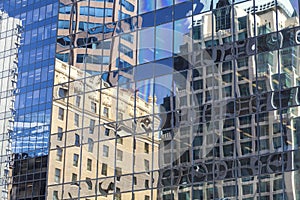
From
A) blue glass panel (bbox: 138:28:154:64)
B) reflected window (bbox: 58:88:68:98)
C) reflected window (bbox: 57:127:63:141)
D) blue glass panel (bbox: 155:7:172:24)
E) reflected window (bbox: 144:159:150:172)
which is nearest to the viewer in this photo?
reflected window (bbox: 144:159:150:172)

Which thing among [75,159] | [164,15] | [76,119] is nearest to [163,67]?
[164,15]

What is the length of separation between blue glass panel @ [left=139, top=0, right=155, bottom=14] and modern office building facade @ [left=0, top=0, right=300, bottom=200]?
0.22 feet

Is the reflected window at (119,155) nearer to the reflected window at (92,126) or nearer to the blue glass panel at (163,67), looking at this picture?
the reflected window at (92,126)

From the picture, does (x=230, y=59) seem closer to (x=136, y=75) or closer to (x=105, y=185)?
(x=136, y=75)

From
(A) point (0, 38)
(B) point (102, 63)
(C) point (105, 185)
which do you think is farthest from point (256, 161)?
(A) point (0, 38)

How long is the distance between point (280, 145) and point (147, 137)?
316 inches

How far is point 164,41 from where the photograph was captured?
38.6m

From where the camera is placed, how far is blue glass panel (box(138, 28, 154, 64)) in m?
39.1

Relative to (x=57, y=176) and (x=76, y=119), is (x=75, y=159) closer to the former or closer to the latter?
(x=57, y=176)

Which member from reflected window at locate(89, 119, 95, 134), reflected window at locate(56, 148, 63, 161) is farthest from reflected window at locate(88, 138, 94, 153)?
reflected window at locate(56, 148, 63, 161)

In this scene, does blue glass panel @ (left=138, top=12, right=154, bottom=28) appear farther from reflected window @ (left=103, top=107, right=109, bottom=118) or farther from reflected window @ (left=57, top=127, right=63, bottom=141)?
reflected window @ (left=57, top=127, right=63, bottom=141)

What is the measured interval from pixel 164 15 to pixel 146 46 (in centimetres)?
199

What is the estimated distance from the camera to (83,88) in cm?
4212

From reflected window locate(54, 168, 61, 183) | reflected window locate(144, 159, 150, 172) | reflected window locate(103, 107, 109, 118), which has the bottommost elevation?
reflected window locate(144, 159, 150, 172)
